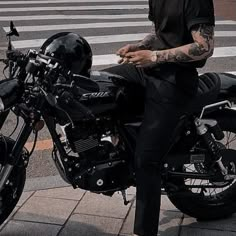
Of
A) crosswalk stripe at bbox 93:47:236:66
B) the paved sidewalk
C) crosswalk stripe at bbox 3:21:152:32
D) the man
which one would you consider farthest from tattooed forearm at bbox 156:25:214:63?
crosswalk stripe at bbox 3:21:152:32

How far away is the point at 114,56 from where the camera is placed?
8539mm

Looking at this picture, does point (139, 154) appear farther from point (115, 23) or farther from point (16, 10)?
point (16, 10)

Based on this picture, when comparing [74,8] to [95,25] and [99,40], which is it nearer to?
[95,25]

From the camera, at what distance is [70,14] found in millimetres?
12656

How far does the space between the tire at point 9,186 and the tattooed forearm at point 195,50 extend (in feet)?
3.32

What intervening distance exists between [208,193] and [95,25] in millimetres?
8073

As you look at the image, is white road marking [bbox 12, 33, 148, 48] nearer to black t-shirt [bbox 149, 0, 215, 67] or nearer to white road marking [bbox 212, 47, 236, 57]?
white road marking [bbox 212, 47, 236, 57]

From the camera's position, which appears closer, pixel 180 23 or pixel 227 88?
pixel 180 23

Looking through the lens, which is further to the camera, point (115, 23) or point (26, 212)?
point (115, 23)

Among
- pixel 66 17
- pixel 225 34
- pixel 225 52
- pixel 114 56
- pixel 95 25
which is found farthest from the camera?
pixel 66 17

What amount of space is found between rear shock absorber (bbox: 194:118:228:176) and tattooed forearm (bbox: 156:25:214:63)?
1.77 ft

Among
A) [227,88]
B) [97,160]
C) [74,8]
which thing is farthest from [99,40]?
[97,160]

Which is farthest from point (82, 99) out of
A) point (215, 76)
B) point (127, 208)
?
point (127, 208)

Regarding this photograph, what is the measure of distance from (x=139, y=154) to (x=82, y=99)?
44 centimetres
